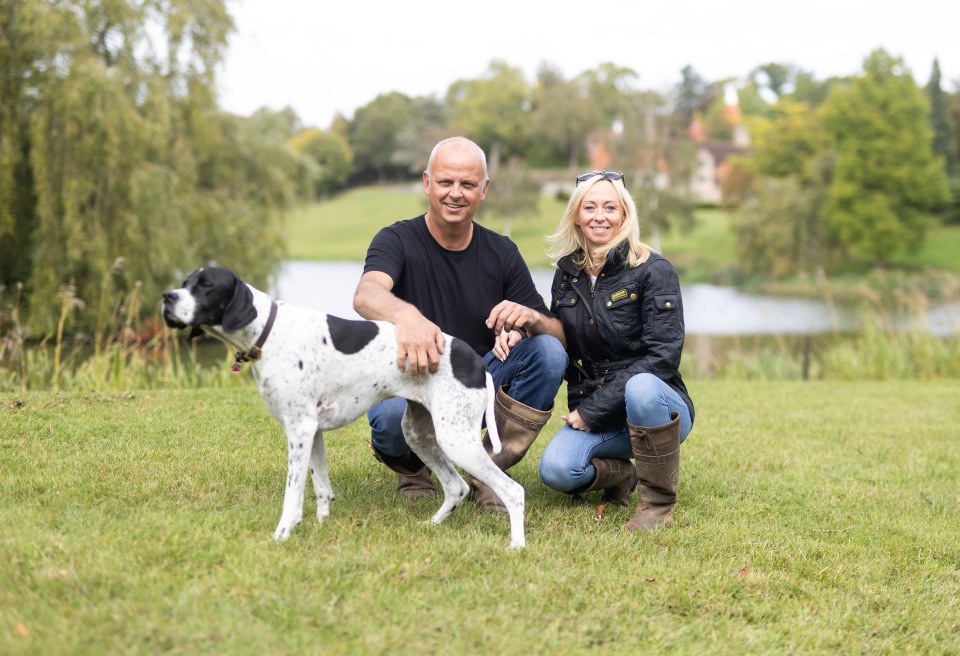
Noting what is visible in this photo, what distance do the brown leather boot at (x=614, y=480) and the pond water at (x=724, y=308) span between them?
446 inches

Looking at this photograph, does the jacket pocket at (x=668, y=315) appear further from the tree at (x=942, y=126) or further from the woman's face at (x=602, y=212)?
the tree at (x=942, y=126)

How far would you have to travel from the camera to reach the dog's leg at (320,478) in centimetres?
364

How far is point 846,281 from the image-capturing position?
32875mm

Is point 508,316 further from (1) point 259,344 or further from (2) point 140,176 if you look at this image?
(2) point 140,176

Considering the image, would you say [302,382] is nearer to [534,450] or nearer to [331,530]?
[331,530]

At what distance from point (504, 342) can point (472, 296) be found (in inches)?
12.6

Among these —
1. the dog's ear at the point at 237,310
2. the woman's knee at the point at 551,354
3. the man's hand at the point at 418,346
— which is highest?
the dog's ear at the point at 237,310

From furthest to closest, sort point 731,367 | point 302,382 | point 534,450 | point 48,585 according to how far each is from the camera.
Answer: point 731,367 → point 534,450 → point 302,382 → point 48,585

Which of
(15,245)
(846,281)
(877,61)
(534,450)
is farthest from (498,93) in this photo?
(534,450)

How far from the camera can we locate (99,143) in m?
11.3

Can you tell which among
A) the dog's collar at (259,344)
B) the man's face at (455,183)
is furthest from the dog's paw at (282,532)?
the man's face at (455,183)

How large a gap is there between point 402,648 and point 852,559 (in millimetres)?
2231

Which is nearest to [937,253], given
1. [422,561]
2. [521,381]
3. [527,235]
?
[527,235]

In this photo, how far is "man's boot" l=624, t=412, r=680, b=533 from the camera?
390 cm
